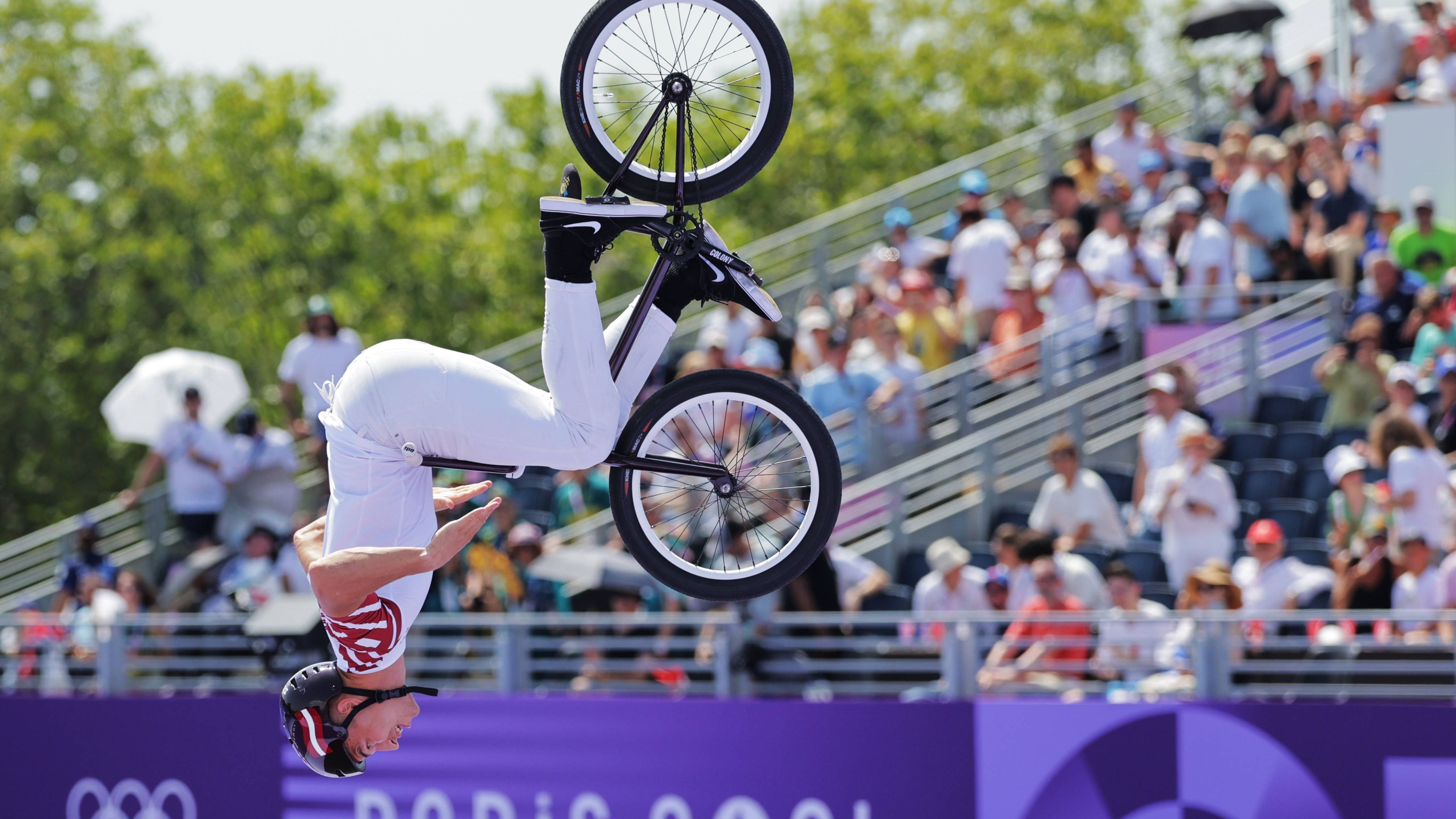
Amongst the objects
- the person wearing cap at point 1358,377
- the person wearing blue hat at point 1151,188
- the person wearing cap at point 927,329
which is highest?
the person wearing blue hat at point 1151,188

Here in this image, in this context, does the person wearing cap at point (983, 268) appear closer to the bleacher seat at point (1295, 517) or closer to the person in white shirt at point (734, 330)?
the person in white shirt at point (734, 330)

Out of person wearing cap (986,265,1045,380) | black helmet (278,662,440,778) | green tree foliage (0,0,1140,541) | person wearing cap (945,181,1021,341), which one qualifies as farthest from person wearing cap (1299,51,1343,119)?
green tree foliage (0,0,1140,541)

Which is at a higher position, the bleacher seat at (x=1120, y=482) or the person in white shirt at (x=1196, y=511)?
the bleacher seat at (x=1120, y=482)

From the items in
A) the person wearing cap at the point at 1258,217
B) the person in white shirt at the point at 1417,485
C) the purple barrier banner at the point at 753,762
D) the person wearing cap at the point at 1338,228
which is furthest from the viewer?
the person wearing cap at the point at 1258,217

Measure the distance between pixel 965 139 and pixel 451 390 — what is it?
3075 centimetres

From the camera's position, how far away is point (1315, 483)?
1029 centimetres

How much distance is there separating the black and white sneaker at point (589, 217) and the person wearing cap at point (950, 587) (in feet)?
17.1

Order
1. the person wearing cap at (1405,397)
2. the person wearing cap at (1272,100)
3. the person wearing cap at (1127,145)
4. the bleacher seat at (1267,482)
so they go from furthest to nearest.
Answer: the person wearing cap at (1127,145)
the person wearing cap at (1272,100)
the bleacher seat at (1267,482)
the person wearing cap at (1405,397)

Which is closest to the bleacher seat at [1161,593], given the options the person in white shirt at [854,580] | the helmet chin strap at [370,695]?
the person in white shirt at [854,580]

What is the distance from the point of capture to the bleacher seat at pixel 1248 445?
10867mm

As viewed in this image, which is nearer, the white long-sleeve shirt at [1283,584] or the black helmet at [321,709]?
the black helmet at [321,709]

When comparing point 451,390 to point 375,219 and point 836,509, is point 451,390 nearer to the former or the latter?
point 836,509

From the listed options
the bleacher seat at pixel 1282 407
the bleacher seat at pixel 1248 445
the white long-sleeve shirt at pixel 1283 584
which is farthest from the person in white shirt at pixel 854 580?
the bleacher seat at pixel 1282 407

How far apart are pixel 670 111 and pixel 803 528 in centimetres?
130
